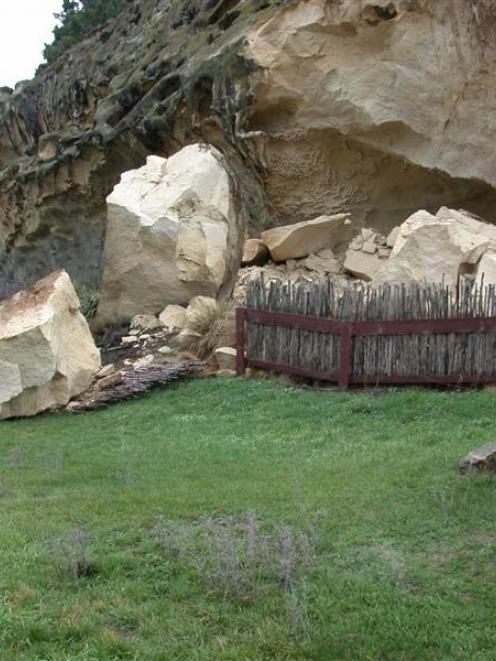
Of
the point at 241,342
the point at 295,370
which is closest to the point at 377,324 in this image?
the point at 295,370

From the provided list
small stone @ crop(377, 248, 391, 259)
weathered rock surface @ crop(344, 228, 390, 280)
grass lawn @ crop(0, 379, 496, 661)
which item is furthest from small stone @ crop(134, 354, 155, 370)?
grass lawn @ crop(0, 379, 496, 661)

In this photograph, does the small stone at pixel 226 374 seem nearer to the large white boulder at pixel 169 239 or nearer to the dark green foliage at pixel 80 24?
the large white boulder at pixel 169 239

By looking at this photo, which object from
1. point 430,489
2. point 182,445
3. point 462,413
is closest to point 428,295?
point 462,413

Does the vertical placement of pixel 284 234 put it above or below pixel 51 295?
above

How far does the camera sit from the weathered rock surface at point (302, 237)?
1488 cm

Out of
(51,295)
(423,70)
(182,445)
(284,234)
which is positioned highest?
(423,70)

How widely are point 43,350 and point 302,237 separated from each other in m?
5.31

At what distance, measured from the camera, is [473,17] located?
46.1ft

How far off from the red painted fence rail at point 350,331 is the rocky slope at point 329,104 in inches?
189

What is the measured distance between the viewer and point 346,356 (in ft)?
35.8

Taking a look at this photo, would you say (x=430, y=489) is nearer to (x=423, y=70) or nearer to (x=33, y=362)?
(x=33, y=362)

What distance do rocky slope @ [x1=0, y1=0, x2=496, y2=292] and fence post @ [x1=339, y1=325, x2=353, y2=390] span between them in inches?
215

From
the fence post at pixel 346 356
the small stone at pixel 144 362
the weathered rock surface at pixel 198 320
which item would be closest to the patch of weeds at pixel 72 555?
the fence post at pixel 346 356

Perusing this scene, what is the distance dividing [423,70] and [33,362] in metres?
7.99
